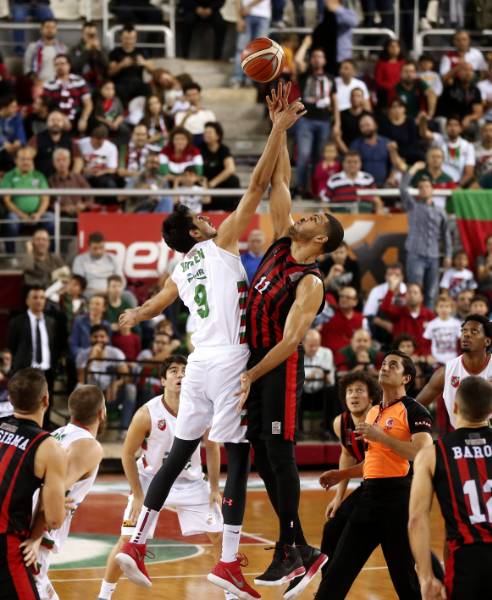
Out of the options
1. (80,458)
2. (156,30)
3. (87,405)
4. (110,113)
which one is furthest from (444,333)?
(80,458)

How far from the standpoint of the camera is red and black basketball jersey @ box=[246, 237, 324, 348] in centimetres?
881

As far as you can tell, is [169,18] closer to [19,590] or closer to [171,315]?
[171,315]

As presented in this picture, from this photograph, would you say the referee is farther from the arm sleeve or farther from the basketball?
the basketball

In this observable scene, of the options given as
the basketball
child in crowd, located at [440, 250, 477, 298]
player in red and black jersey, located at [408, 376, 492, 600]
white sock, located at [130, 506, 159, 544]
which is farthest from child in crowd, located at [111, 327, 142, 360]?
player in red and black jersey, located at [408, 376, 492, 600]

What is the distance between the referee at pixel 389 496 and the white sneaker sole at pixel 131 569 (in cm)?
119

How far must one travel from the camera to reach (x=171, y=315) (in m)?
17.9

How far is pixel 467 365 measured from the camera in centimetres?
1015

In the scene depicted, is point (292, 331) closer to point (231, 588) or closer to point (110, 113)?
point (231, 588)

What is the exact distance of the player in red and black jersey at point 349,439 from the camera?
9.20 metres

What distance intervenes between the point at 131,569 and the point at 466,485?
2809 mm

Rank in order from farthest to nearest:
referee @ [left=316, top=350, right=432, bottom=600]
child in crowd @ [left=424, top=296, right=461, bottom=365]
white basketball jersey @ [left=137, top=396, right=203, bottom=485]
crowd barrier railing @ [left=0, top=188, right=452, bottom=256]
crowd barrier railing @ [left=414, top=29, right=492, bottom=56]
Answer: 1. crowd barrier railing @ [left=414, top=29, right=492, bottom=56]
2. crowd barrier railing @ [left=0, top=188, right=452, bottom=256]
3. child in crowd @ [left=424, top=296, right=461, bottom=365]
4. white basketball jersey @ [left=137, top=396, right=203, bottom=485]
5. referee @ [left=316, top=350, right=432, bottom=600]

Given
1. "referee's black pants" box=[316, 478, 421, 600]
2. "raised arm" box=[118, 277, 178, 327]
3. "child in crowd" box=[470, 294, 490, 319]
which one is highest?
"raised arm" box=[118, 277, 178, 327]

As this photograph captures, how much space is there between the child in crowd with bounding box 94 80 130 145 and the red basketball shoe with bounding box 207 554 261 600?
38.3 ft

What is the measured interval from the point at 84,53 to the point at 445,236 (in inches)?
249
